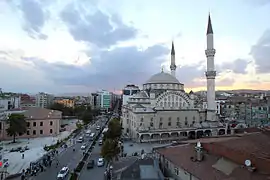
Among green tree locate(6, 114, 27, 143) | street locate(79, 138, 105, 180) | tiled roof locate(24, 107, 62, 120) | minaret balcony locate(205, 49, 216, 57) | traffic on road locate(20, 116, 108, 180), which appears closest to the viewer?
street locate(79, 138, 105, 180)

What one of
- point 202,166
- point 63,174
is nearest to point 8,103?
point 63,174

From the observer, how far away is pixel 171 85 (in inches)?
1740

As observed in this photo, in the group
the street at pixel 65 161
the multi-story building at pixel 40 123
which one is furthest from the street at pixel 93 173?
the multi-story building at pixel 40 123

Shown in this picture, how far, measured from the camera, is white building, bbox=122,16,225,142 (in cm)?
3598

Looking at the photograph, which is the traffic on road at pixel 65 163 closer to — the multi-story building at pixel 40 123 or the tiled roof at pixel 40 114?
the multi-story building at pixel 40 123

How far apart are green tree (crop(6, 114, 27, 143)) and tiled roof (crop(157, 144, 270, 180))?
23260 millimetres

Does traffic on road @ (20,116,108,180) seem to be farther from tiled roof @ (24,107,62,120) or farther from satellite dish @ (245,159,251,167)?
satellite dish @ (245,159,251,167)

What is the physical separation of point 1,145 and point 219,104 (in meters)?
52.0

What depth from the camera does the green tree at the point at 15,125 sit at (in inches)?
1277

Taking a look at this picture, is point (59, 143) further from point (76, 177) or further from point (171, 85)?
point (171, 85)

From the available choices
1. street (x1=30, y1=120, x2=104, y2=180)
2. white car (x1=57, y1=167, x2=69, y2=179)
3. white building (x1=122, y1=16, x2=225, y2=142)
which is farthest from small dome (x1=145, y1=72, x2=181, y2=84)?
white car (x1=57, y1=167, x2=69, y2=179)

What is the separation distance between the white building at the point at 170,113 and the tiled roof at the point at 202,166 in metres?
18.0

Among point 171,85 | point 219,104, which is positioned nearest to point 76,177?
point 171,85

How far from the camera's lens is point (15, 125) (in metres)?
→ 32.5
